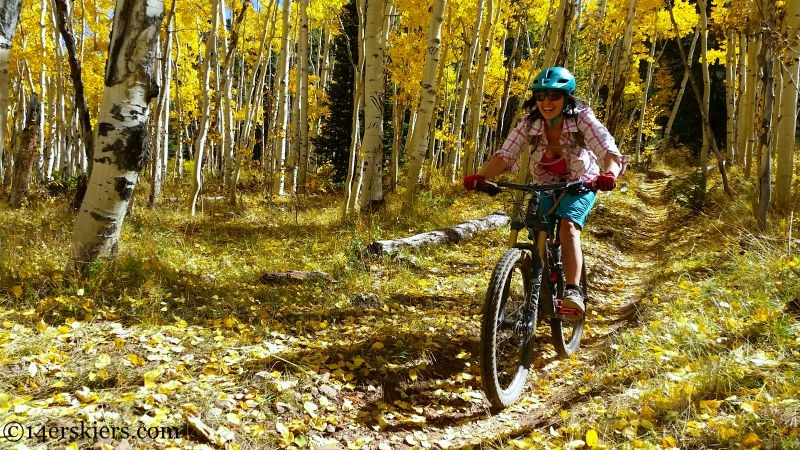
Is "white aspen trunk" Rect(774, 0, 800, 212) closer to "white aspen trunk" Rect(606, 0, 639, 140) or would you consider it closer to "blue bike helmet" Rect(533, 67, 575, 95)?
"white aspen trunk" Rect(606, 0, 639, 140)

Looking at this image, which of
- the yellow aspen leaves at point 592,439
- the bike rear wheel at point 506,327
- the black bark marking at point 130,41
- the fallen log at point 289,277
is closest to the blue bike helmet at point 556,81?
the bike rear wheel at point 506,327

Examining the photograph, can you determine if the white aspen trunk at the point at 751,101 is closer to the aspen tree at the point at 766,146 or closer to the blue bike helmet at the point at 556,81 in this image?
the aspen tree at the point at 766,146

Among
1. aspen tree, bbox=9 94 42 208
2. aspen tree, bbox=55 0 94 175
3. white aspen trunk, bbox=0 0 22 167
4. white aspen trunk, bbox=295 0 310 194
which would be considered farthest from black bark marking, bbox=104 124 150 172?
white aspen trunk, bbox=295 0 310 194

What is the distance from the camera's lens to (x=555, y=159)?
11.2ft

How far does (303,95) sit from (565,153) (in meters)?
10.6

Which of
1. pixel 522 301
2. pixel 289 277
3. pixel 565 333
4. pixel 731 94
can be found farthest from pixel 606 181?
pixel 731 94

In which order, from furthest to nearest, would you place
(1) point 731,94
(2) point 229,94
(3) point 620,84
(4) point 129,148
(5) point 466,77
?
(5) point 466,77
(1) point 731,94
(2) point 229,94
(3) point 620,84
(4) point 129,148

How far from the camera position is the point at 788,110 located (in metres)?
6.02

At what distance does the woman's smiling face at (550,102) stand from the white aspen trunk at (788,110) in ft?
13.3

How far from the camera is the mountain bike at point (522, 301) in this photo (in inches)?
108

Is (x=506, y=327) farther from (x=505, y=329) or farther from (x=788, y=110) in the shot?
(x=788, y=110)

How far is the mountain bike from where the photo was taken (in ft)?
8.98

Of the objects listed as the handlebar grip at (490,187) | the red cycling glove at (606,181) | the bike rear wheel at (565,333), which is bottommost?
the bike rear wheel at (565,333)

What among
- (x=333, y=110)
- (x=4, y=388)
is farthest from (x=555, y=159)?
(x=333, y=110)
